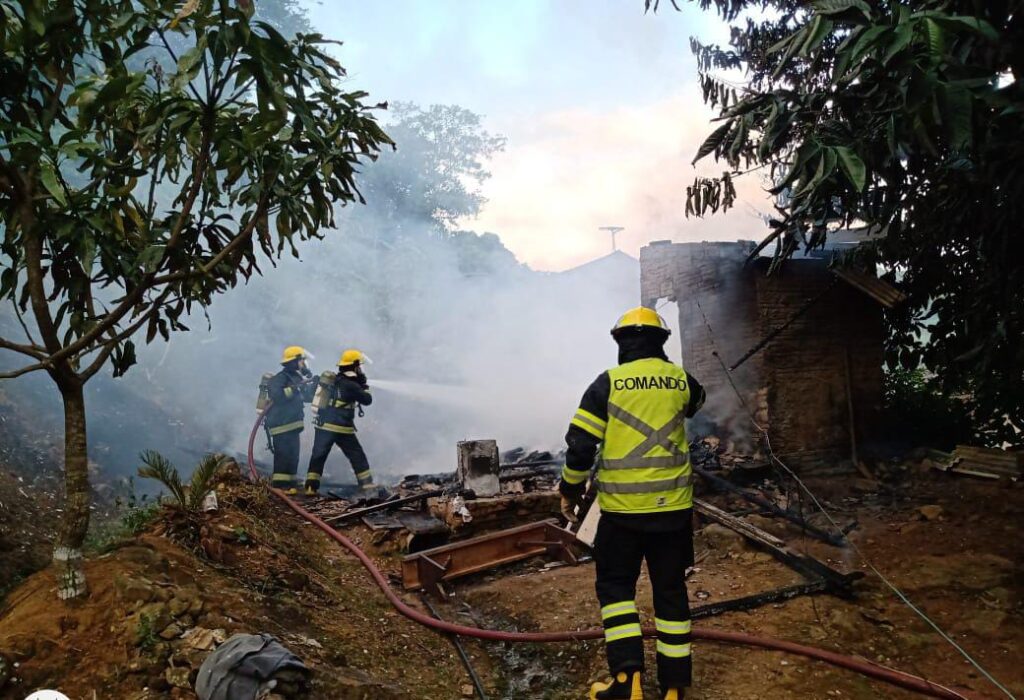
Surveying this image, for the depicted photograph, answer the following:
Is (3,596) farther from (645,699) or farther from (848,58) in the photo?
(848,58)

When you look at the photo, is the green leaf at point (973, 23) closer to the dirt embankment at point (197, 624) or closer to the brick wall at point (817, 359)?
the dirt embankment at point (197, 624)

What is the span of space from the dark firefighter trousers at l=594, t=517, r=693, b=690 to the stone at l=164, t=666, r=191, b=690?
2.13m

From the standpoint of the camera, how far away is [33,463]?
801cm

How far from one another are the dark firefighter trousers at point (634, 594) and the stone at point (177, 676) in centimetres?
213

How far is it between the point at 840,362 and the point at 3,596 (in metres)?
8.94

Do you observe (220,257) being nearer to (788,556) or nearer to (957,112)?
→ (957,112)

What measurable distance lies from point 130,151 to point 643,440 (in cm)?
312

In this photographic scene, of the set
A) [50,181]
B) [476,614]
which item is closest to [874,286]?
[476,614]

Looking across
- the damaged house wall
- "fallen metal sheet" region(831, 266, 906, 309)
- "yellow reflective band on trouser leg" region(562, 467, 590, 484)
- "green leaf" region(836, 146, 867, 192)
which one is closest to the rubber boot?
"yellow reflective band on trouser leg" region(562, 467, 590, 484)

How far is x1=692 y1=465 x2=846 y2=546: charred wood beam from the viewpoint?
18.9 feet

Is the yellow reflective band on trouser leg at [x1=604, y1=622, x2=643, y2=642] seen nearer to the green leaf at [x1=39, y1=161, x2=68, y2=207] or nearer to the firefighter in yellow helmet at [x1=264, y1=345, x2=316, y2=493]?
the green leaf at [x1=39, y1=161, x2=68, y2=207]

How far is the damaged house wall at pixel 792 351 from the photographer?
770 cm

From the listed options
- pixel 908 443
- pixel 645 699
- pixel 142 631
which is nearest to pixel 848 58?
pixel 645 699

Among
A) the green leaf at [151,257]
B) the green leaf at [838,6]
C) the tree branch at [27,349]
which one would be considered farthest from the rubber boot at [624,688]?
the green leaf at [838,6]
